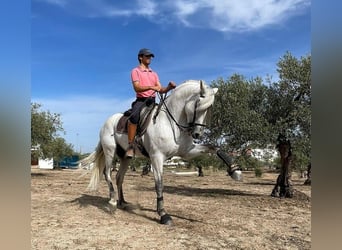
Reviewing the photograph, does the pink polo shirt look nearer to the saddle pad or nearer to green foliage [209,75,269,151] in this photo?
the saddle pad

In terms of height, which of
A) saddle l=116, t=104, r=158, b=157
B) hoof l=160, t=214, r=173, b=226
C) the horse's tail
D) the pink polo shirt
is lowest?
hoof l=160, t=214, r=173, b=226

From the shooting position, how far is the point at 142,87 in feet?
19.8

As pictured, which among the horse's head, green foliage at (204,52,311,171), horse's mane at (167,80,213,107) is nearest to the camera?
the horse's head

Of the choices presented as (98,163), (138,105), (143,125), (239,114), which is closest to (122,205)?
(98,163)

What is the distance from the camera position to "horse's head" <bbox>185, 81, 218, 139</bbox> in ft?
18.3

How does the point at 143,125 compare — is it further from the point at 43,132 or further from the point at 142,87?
the point at 43,132

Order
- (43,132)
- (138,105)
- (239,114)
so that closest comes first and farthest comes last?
(138,105), (239,114), (43,132)

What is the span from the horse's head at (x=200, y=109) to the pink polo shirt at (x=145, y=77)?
3.15 feet

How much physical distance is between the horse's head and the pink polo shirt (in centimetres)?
96

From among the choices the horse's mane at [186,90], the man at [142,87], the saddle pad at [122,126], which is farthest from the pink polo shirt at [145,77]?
the saddle pad at [122,126]

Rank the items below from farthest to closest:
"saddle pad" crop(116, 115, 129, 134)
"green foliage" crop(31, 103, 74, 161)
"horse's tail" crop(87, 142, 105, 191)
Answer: "green foliage" crop(31, 103, 74, 161), "horse's tail" crop(87, 142, 105, 191), "saddle pad" crop(116, 115, 129, 134)

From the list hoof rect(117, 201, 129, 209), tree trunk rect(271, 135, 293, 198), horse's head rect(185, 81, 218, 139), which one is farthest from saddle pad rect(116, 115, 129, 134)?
tree trunk rect(271, 135, 293, 198)

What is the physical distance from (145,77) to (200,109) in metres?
1.27

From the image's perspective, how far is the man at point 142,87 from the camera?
6.04 m
